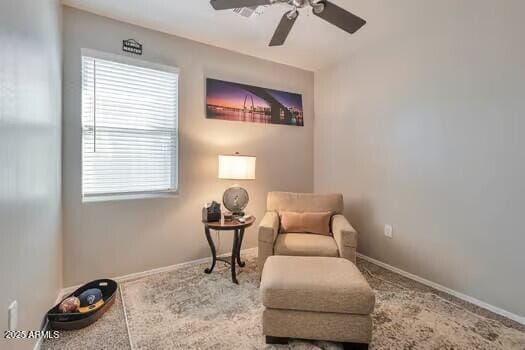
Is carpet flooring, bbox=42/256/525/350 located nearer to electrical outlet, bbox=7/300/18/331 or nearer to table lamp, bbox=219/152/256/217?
electrical outlet, bbox=7/300/18/331

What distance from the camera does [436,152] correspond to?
232 centimetres

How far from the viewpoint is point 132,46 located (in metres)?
2.44

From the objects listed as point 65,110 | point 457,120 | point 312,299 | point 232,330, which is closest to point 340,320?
point 312,299

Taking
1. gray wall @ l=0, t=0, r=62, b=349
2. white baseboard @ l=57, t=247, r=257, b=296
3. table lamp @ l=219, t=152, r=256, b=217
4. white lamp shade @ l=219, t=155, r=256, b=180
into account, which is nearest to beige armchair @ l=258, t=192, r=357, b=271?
table lamp @ l=219, t=152, r=256, b=217

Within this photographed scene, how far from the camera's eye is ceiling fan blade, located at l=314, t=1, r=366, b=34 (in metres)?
1.67

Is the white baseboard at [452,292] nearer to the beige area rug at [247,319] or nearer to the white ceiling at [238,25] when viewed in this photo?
the beige area rug at [247,319]

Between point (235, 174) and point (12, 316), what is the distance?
183 centimetres

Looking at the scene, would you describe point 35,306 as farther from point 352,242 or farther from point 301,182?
point 301,182

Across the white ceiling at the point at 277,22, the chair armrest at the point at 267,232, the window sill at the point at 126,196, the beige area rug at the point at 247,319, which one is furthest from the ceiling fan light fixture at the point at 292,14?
the beige area rug at the point at 247,319

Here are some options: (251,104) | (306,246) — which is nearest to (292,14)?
(251,104)

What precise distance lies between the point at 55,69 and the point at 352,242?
109 inches

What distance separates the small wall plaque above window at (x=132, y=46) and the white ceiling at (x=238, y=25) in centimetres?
18

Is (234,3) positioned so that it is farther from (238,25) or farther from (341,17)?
(238,25)

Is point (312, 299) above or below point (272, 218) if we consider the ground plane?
below
